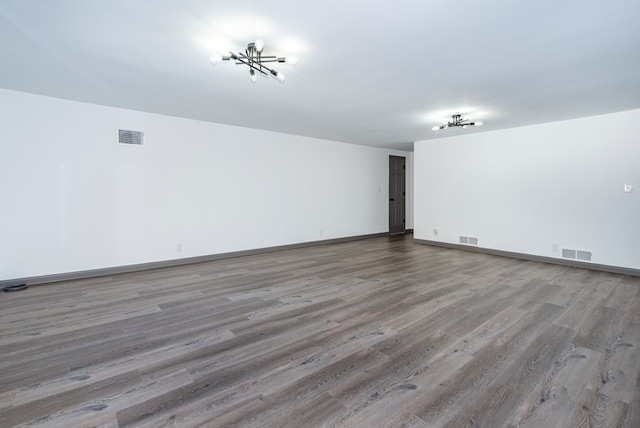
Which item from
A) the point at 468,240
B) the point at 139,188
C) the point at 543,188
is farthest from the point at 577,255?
the point at 139,188

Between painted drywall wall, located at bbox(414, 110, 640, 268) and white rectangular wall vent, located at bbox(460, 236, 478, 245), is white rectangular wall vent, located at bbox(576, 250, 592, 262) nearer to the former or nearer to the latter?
painted drywall wall, located at bbox(414, 110, 640, 268)

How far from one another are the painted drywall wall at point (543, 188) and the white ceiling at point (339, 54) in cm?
62

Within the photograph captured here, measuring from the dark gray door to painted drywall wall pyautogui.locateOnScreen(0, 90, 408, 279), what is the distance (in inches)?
96.9

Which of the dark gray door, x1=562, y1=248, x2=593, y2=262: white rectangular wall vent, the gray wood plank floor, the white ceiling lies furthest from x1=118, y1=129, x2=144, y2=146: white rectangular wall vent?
x1=562, y1=248, x2=593, y2=262: white rectangular wall vent

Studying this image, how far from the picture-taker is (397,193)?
8742mm

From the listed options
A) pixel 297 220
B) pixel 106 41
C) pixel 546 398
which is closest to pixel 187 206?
pixel 297 220

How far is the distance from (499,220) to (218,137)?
5.74 metres

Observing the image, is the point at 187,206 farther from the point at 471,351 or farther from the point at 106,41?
the point at 471,351

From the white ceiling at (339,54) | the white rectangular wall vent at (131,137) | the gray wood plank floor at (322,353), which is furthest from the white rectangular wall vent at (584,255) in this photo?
the white rectangular wall vent at (131,137)

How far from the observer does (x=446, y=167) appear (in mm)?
6699

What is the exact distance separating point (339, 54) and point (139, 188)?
3.80m

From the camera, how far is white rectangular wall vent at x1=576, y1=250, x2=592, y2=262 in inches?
188

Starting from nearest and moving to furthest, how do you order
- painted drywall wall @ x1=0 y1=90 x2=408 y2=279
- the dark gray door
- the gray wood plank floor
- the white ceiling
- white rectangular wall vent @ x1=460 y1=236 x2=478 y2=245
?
1. the gray wood plank floor
2. the white ceiling
3. painted drywall wall @ x1=0 y1=90 x2=408 y2=279
4. white rectangular wall vent @ x1=460 y1=236 x2=478 y2=245
5. the dark gray door

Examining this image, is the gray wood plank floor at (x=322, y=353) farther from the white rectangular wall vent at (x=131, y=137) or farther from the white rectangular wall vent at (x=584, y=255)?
the white rectangular wall vent at (x=131, y=137)
